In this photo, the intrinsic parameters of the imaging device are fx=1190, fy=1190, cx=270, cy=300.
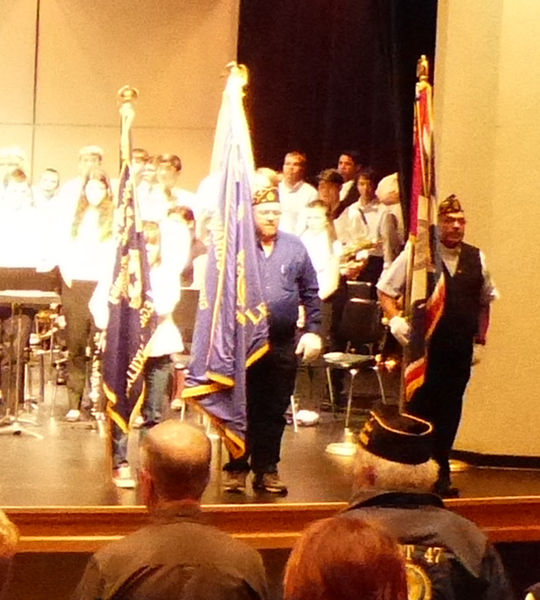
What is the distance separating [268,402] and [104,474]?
879 mm

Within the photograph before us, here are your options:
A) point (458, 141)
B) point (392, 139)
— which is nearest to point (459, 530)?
point (458, 141)

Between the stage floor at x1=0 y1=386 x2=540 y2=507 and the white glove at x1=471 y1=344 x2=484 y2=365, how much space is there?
0.58 m

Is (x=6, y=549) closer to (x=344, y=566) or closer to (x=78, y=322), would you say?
(x=344, y=566)

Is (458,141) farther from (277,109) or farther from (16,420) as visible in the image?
(277,109)

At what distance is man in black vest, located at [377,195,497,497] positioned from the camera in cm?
534

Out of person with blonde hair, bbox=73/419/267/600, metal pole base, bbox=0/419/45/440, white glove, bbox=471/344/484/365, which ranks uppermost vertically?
white glove, bbox=471/344/484/365

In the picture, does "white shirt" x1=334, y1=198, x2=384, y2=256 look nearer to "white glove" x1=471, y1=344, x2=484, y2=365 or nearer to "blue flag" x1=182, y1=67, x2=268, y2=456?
"white glove" x1=471, y1=344, x2=484, y2=365

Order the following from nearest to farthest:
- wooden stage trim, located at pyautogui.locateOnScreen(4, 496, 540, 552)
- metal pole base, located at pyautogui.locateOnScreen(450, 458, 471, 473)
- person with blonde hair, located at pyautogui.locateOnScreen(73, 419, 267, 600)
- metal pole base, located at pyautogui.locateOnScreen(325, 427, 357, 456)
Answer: person with blonde hair, located at pyautogui.locateOnScreen(73, 419, 267, 600) → wooden stage trim, located at pyautogui.locateOnScreen(4, 496, 540, 552) → metal pole base, located at pyautogui.locateOnScreen(450, 458, 471, 473) → metal pole base, located at pyautogui.locateOnScreen(325, 427, 357, 456)

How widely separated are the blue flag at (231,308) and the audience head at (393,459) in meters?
2.22


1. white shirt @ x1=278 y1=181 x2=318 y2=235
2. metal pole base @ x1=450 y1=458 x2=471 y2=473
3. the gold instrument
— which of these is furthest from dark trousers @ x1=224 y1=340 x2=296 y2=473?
the gold instrument

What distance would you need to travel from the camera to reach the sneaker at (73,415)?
22.7ft

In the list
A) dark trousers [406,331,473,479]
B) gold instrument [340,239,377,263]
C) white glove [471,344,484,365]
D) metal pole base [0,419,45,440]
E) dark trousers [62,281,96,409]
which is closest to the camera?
dark trousers [406,331,473,479]

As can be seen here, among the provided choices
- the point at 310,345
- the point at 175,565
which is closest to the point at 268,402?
the point at 310,345

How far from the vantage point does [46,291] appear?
6.74 meters
